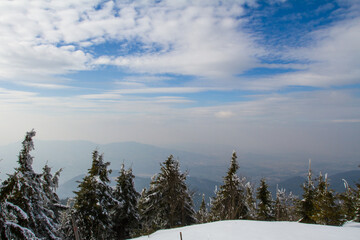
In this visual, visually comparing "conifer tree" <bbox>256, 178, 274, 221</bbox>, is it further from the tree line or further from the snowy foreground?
the snowy foreground

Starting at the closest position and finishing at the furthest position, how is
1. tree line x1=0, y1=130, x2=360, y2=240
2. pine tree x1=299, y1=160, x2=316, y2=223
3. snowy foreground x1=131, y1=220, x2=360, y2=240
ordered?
snowy foreground x1=131, y1=220, x2=360, y2=240 < tree line x1=0, y1=130, x2=360, y2=240 < pine tree x1=299, y1=160, x2=316, y2=223

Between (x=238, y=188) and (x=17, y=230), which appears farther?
(x=238, y=188)

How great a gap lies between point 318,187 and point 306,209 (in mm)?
3000

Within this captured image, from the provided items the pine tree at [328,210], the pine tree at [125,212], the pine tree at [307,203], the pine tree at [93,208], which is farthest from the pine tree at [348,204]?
the pine tree at [93,208]

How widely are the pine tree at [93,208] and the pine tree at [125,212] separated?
111 inches

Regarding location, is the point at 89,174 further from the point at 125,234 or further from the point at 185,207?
the point at 185,207

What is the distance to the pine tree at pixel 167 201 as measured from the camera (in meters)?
22.0

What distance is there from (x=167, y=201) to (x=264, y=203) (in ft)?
47.1

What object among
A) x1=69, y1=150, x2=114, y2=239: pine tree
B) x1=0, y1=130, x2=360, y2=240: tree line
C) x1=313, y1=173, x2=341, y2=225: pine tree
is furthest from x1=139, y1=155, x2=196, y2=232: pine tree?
x1=313, y1=173, x2=341, y2=225: pine tree

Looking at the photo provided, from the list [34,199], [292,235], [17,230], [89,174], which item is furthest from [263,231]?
[89,174]

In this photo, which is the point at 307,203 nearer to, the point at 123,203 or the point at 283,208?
the point at 283,208

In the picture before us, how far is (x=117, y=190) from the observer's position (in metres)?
22.4

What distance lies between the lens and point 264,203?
1120 inches

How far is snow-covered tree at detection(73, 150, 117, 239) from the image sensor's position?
18016 millimetres
